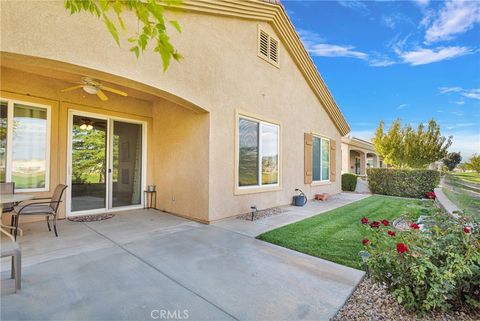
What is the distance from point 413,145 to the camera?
14.9 m

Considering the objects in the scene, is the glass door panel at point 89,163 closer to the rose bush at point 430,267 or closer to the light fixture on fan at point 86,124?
the light fixture on fan at point 86,124

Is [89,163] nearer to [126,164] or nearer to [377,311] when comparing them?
[126,164]

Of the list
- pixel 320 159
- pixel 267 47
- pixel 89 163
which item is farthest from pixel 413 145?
pixel 89 163

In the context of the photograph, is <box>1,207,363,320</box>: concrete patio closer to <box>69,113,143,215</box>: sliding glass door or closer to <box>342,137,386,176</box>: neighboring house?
<box>69,113,143,215</box>: sliding glass door

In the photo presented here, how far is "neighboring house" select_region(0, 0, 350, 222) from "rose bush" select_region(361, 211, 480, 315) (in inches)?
152

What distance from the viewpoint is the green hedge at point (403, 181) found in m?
10.6

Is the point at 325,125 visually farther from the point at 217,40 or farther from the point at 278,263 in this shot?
the point at 278,263

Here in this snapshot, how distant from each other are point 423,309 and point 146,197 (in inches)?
271

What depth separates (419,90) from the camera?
49.9 ft

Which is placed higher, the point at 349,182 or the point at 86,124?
the point at 86,124

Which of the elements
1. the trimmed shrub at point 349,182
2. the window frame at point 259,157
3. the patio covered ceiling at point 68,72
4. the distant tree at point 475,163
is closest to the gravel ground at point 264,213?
the window frame at point 259,157

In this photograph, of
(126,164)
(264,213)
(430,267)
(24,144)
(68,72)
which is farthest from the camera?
(126,164)

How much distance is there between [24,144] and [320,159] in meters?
10.2

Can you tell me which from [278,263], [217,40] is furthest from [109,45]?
[278,263]
